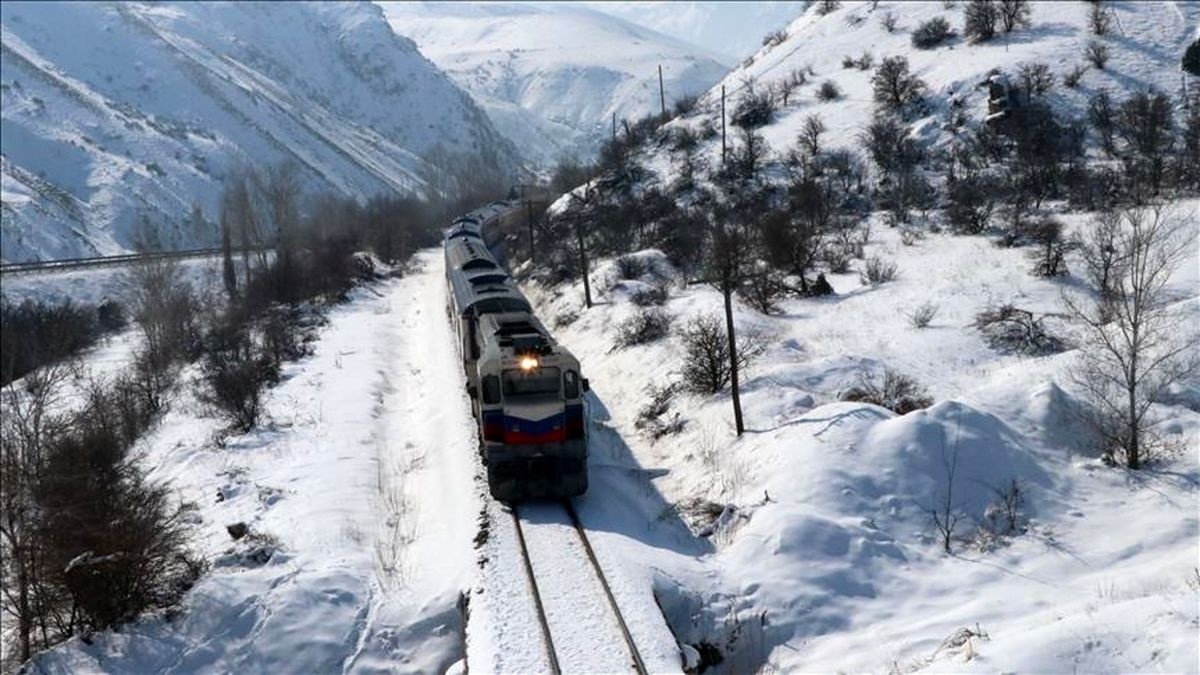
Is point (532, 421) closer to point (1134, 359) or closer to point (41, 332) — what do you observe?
point (1134, 359)

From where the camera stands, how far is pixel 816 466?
615 inches

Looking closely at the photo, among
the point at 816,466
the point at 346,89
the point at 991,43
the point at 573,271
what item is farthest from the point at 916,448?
the point at 346,89

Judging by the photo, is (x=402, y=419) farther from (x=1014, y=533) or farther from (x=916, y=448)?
(x=1014, y=533)

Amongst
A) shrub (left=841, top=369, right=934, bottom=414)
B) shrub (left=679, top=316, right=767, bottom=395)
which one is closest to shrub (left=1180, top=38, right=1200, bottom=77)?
shrub (left=841, top=369, right=934, bottom=414)

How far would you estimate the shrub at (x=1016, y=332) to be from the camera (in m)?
21.4

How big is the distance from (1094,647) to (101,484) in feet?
52.6

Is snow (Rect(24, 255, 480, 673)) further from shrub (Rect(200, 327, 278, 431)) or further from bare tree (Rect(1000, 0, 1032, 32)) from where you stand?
bare tree (Rect(1000, 0, 1032, 32))

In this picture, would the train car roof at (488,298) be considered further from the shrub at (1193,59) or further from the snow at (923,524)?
the shrub at (1193,59)

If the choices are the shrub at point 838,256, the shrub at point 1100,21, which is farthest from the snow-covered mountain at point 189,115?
the shrub at point 1100,21

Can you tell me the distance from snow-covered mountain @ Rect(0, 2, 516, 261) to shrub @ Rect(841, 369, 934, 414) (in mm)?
73601

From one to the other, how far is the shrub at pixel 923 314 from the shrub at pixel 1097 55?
34.4m

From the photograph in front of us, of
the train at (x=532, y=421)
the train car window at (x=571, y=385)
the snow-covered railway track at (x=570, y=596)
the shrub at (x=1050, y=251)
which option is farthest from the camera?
the shrub at (x=1050, y=251)

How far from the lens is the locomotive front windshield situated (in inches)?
628

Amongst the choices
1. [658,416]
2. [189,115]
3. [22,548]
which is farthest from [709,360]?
[189,115]
